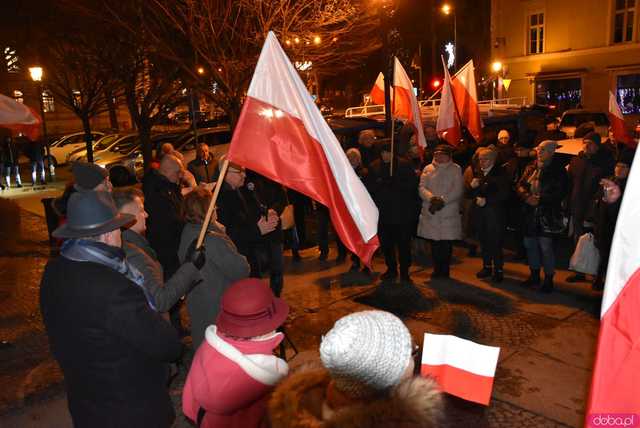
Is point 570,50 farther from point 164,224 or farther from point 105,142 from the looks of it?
point 164,224

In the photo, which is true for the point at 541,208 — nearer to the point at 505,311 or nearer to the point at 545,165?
the point at 545,165

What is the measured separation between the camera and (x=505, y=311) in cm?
647

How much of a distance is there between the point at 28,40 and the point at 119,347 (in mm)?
22306

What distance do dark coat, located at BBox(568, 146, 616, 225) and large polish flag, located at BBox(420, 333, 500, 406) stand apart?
5277 mm

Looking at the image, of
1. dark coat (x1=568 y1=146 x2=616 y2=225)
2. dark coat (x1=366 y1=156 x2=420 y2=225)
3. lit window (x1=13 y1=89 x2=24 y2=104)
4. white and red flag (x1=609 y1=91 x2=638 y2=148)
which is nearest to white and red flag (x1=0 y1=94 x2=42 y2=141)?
dark coat (x1=366 y1=156 x2=420 y2=225)

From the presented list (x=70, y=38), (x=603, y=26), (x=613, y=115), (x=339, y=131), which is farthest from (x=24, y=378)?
(x=603, y=26)

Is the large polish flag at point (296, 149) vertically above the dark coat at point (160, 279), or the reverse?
the large polish flag at point (296, 149)

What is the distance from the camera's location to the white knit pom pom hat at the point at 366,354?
5.95 ft

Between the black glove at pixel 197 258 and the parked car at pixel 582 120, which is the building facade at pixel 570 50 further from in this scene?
the black glove at pixel 197 258

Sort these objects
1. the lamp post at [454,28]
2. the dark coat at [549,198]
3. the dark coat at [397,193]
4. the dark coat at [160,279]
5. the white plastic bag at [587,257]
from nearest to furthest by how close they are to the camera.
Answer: the dark coat at [160,279], the white plastic bag at [587,257], the dark coat at [549,198], the dark coat at [397,193], the lamp post at [454,28]

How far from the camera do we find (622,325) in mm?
2186

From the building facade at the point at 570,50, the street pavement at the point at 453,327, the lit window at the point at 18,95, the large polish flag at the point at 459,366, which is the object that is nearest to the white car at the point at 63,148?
the lit window at the point at 18,95

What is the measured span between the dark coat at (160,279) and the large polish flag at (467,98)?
6.91 meters

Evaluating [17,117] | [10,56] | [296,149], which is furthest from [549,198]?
[10,56]
